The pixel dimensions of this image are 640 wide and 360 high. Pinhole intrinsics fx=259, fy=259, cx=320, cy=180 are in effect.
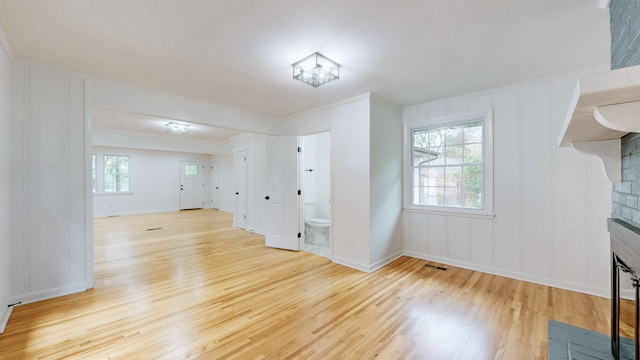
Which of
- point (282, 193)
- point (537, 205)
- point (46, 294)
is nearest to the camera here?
point (46, 294)

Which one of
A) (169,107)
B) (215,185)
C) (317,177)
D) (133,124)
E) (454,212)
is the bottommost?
(454,212)

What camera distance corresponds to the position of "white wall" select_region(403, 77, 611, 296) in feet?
Result: 9.22

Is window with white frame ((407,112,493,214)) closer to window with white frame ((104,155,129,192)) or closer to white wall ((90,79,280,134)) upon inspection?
white wall ((90,79,280,134))

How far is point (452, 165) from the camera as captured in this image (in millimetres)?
3846

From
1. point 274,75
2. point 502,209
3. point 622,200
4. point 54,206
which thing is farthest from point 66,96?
point 502,209

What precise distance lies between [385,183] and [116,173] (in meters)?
8.84

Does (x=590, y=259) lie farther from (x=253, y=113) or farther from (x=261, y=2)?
(x=253, y=113)

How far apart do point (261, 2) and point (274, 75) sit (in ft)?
3.97

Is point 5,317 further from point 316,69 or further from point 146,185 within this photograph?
point 146,185

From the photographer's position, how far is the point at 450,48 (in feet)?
7.68

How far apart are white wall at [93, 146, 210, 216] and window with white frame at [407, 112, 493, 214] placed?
865 cm

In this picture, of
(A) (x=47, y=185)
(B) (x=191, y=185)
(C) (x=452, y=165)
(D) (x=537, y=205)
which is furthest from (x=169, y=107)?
(B) (x=191, y=185)

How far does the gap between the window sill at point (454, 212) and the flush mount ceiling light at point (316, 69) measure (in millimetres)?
2492

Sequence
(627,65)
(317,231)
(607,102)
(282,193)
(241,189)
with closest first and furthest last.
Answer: (607,102), (627,65), (282,193), (317,231), (241,189)
